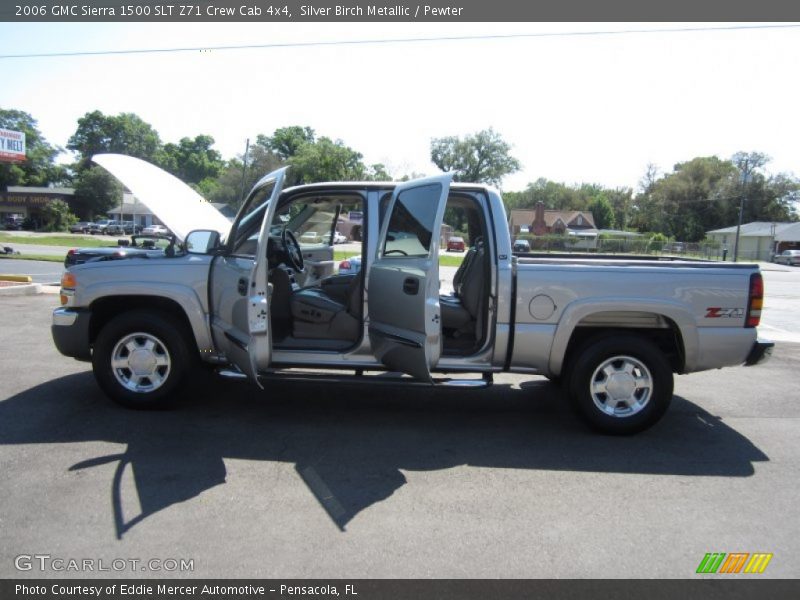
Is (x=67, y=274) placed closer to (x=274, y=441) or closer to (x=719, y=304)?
(x=274, y=441)

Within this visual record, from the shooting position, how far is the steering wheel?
5595mm

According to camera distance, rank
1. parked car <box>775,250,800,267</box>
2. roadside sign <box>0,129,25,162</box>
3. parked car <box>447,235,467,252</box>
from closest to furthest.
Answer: parked car <box>447,235,467,252</box>, roadside sign <box>0,129,25,162</box>, parked car <box>775,250,800,267</box>

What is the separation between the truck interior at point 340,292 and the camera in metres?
5.07

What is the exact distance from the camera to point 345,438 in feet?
15.4

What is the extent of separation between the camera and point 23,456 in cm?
414

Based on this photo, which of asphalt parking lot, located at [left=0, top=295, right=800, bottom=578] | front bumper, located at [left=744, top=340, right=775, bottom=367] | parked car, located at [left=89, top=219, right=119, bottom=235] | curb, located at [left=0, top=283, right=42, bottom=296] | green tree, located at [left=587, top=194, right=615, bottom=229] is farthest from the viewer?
green tree, located at [left=587, top=194, right=615, bottom=229]

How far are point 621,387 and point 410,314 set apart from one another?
1.92 metres

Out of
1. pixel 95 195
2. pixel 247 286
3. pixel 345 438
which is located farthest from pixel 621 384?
pixel 95 195

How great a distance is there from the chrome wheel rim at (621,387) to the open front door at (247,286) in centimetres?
278

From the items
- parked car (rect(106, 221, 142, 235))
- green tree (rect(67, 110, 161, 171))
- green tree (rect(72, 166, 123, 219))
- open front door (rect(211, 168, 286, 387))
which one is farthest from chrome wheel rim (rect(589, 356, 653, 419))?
green tree (rect(67, 110, 161, 171))

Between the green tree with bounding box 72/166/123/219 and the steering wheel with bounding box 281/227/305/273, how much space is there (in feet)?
238

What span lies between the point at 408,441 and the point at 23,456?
9.28 ft
